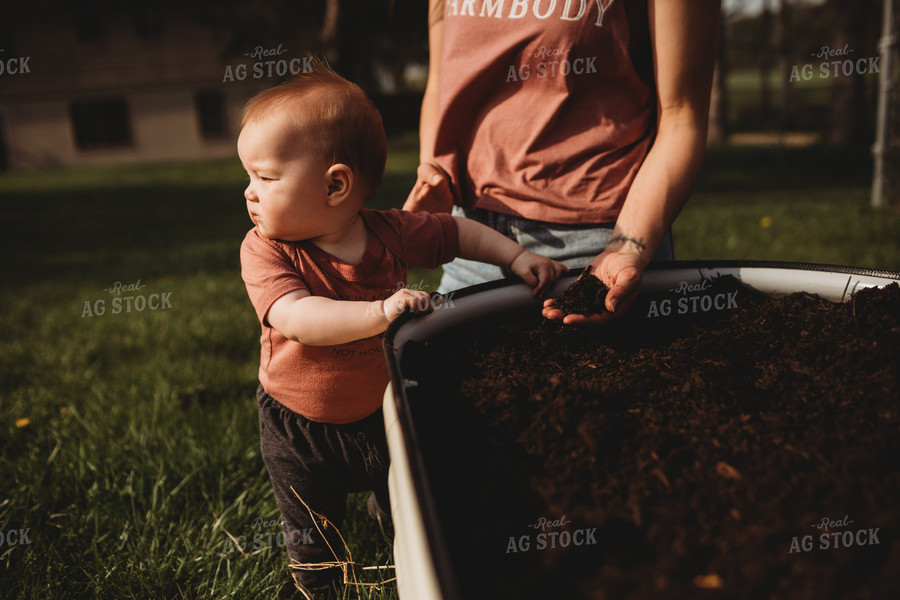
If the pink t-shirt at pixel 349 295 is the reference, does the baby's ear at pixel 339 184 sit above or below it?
above

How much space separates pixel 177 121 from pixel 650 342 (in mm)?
24529

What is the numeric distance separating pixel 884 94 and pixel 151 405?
7.29 meters

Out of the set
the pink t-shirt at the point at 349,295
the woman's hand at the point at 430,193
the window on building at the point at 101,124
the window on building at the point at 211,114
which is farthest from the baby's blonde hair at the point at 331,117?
the window on building at the point at 101,124

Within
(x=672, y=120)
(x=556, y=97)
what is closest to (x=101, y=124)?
(x=556, y=97)

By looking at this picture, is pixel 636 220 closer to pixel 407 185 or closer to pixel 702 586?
pixel 702 586

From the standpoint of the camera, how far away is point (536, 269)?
1.35 m

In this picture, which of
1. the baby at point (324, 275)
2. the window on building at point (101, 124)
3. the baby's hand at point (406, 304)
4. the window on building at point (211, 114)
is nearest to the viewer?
the baby's hand at point (406, 304)

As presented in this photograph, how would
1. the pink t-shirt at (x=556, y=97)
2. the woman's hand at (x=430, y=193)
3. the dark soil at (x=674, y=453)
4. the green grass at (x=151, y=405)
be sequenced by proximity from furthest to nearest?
the green grass at (x=151, y=405) < the woman's hand at (x=430, y=193) < the pink t-shirt at (x=556, y=97) < the dark soil at (x=674, y=453)

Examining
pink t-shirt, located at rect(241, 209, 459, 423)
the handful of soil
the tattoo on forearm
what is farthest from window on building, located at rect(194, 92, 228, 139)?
the handful of soil

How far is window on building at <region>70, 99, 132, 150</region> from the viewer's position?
2309 cm

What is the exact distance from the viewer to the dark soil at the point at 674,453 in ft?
2.19

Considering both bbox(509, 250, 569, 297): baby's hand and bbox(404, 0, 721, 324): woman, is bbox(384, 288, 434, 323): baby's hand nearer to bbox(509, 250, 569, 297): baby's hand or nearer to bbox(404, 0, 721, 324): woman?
bbox(509, 250, 569, 297): baby's hand

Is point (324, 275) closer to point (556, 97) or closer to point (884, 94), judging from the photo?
point (556, 97)

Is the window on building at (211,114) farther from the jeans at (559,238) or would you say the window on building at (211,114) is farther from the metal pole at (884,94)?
the jeans at (559,238)
